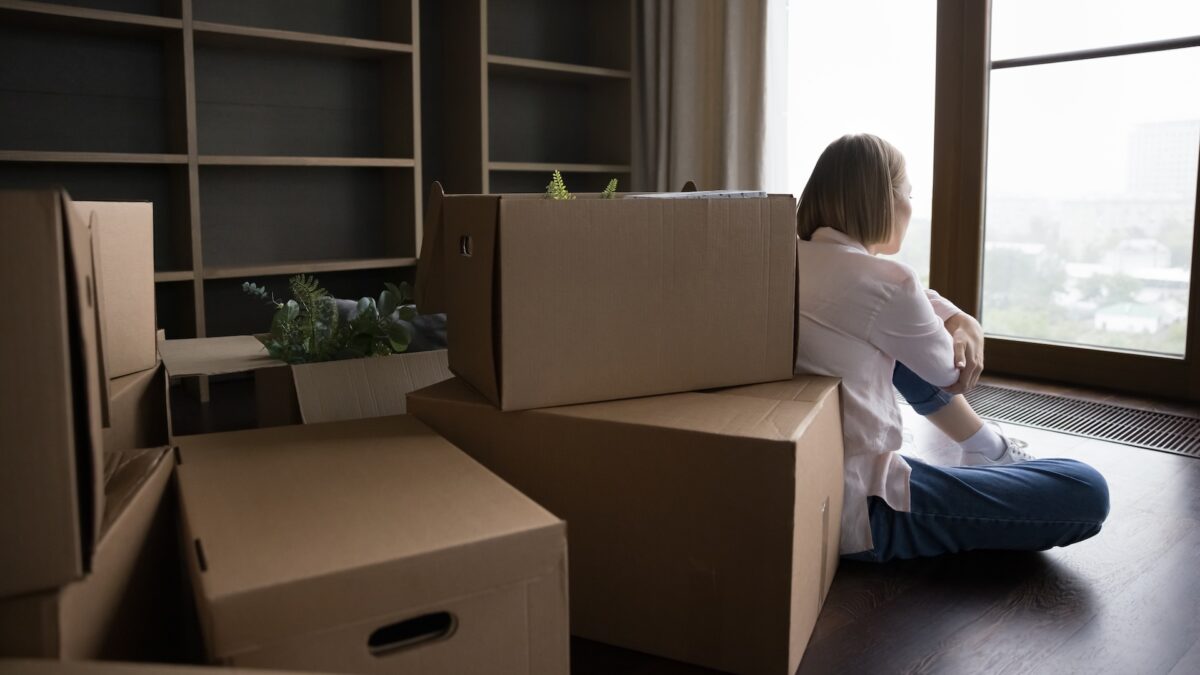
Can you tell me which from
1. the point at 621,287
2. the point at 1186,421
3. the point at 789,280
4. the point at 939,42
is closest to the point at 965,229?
the point at 939,42

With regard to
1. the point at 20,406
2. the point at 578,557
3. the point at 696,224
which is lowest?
the point at 578,557

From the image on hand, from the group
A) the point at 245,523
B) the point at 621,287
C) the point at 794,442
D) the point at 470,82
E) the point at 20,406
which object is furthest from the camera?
the point at 470,82

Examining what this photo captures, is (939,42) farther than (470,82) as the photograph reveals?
No

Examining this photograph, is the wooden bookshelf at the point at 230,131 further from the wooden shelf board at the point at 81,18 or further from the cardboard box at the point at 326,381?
the cardboard box at the point at 326,381

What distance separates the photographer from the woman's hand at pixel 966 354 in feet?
5.39

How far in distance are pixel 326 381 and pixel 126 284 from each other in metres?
0.33

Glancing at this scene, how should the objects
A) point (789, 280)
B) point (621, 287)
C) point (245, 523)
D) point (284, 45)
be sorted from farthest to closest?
point (284, 45) < point (789, 280) < point (621, 287) < point (245, 523)

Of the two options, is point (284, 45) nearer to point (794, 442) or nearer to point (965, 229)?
point (965, 229)

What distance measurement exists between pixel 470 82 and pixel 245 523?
9.11 ft

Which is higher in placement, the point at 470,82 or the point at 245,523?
the point at 470,82

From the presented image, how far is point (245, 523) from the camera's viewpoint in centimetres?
96

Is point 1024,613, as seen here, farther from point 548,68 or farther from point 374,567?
point 548,68

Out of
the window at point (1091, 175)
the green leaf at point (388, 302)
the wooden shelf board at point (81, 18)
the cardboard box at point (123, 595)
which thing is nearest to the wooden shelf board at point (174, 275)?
the wooden shelf board at point (81, 18)

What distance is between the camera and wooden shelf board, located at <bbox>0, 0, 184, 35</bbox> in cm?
260
